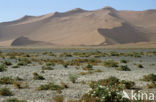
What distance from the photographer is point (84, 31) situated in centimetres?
13588

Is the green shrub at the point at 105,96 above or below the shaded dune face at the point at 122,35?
above

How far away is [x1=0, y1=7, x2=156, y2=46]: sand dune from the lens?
118 metres

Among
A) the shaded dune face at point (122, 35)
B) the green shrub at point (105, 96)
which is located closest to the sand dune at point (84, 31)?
the shaded dune face at point (122, 35)

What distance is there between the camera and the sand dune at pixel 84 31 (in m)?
118

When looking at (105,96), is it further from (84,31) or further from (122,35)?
(84,31)

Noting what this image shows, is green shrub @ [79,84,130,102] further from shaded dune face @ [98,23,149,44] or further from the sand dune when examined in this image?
→ shaded dune face @ [98,23,149,44]

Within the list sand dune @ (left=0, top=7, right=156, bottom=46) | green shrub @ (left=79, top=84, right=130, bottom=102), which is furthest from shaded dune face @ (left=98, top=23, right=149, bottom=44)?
green shrub @ (left=79, top=84, right=130, bottom=102)

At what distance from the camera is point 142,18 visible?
186500mm

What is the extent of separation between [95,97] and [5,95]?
3549 millimetres

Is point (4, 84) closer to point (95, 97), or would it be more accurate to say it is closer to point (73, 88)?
point (73, 88)

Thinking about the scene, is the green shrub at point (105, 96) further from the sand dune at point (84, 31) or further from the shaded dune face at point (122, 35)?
the shaded dune face at point (122, 35)

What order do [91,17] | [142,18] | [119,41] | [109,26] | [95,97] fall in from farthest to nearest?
[142,18]
[91,17]
[109,26]
[119,41]
[95,97]

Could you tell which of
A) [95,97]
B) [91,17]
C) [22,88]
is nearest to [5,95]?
[22,88]

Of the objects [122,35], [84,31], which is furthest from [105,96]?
[84,31]
